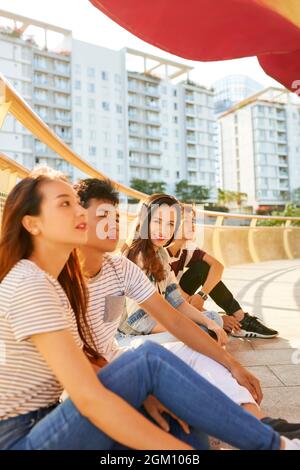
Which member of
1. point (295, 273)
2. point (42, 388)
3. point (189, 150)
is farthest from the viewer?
point (189, 150)

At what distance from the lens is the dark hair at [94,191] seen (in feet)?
5.46

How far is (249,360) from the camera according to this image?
8.96 ft

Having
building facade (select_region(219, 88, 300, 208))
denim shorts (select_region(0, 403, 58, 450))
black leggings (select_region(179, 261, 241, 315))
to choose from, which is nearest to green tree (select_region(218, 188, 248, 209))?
building facade (select_region(219, 88, 300, 208))

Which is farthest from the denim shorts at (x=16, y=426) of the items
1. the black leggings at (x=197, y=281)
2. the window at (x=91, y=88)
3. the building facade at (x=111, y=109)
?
the window at (x=91, y=88)

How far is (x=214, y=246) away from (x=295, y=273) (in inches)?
57.7

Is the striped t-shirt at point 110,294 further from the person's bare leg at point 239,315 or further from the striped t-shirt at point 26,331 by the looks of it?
the person's bare leg at point 239,315

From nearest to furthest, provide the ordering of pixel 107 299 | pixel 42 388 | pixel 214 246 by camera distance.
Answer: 1. pixel 42 388
2. pixel 107 299
3. pixel 214 246

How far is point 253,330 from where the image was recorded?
3295 millimetres

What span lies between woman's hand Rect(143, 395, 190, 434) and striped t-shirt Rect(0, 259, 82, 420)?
0.79 feet

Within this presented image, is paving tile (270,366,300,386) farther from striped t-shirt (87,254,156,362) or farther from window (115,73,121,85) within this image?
window (115,73,121,85)

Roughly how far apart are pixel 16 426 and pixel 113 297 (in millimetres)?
605

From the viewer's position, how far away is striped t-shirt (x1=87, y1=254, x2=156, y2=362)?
1.61 m
